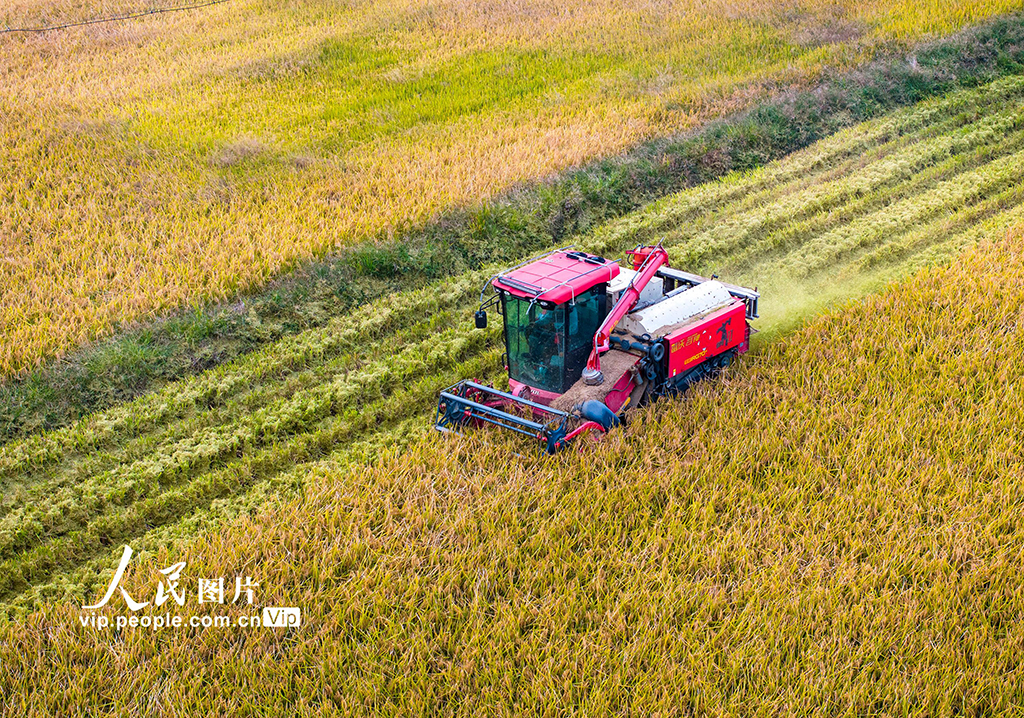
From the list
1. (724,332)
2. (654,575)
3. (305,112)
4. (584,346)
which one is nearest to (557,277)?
(584,346)

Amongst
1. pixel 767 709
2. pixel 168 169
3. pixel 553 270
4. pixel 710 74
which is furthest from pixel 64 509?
pixel 710 74

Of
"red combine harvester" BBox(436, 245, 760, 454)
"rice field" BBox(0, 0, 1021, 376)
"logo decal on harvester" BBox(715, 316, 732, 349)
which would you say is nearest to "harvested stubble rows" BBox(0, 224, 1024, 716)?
"red combine harvester" BBox(436, 245, 760, 454)

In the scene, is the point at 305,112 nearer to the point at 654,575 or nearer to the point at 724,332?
the point at 724,332

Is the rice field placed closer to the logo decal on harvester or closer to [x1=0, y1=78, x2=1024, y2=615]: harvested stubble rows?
[x1=0, y1=78, x2=1024, y2=615]: harvested stubble rows

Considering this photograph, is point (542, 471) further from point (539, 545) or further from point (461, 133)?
point (461, 133)

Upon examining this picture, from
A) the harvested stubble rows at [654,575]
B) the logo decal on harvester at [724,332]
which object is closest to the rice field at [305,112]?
the harvested stubble rows at [654,575]
